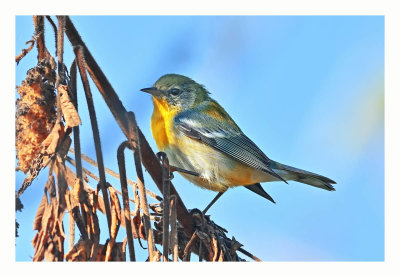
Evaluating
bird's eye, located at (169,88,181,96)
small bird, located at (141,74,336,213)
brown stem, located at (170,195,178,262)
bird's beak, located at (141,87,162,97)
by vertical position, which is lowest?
brown stem, located at (170,195,178,262)

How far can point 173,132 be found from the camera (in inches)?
94.1

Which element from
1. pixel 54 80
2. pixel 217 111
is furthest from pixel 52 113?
pixel 217 111

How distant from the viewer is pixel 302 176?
8.45ft

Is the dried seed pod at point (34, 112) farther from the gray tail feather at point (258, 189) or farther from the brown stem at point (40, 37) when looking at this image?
the gray tail feather at point (258, 189)

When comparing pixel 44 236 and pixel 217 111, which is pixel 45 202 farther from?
pixel 217 111

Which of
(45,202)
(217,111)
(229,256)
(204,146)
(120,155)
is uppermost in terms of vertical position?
(217,111)

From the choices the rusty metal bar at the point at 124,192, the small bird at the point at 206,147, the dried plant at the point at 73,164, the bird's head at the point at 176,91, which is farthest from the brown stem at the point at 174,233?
the bird's head at the point at 176,91

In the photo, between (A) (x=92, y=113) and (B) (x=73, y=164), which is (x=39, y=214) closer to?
(B) (x=73, y=164)

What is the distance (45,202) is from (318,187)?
158 cm

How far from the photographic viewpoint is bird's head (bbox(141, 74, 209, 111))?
251 centimetres

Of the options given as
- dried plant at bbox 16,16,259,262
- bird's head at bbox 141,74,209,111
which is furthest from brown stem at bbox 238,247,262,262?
bird's head at bbox 141,74,209,111

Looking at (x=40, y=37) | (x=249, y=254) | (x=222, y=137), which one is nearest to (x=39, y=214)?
(x=40, y=37)

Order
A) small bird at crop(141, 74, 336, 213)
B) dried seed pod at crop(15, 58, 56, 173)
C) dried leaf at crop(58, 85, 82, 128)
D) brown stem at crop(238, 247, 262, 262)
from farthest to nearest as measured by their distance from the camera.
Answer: small bird at crop(141, 74, 336, 213) → brown stem at crop(238, 247, 262, 262) → dried seed pod at crop(15, 58, 56, 173) → dried leaf at crop(58, 85, 82, 128)

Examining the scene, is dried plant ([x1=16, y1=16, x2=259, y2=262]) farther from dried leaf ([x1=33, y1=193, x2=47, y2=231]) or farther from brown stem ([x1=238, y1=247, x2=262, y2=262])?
brown stem ([x1=238, y1=247, x2=262, y2=262])
